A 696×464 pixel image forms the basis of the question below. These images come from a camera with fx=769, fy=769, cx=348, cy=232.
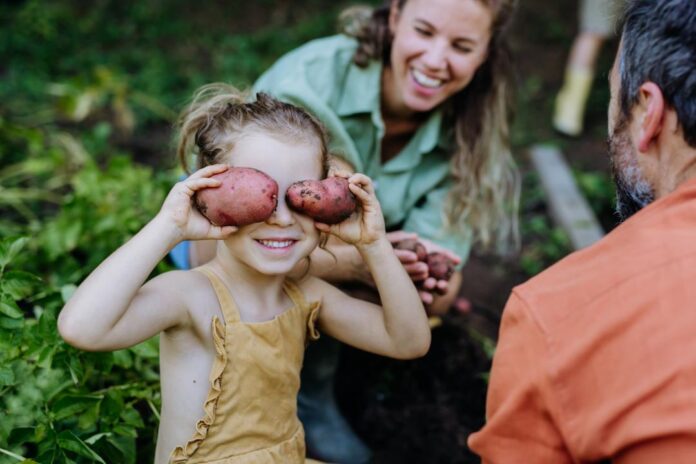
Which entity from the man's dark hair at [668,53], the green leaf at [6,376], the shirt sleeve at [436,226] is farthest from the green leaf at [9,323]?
the man's dark hair at [668,53]

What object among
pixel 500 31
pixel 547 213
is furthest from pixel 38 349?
pixel 547 213

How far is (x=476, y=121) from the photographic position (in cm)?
320

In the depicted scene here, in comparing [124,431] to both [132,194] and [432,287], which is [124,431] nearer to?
[432,287]

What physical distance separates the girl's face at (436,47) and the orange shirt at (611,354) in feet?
5.01

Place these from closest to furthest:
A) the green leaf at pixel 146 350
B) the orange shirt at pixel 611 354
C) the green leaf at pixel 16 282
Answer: the orange shirt at pixel 611 354 < the green leaf at pixel 16 282 < the green leaf at pixel 146 350

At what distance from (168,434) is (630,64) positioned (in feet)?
4.68

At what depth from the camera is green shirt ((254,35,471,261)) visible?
10.2ft

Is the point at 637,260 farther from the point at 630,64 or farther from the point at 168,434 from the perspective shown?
the point at 168,434

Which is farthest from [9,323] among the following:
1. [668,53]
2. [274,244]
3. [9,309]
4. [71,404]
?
[668,53]

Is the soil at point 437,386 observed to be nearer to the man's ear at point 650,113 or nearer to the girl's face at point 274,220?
the girl's face at point 274,220

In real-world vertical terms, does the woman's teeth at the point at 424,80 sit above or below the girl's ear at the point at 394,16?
below

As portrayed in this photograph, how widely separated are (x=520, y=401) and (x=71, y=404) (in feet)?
4.19

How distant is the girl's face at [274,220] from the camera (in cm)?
189

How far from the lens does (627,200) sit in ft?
6.17
